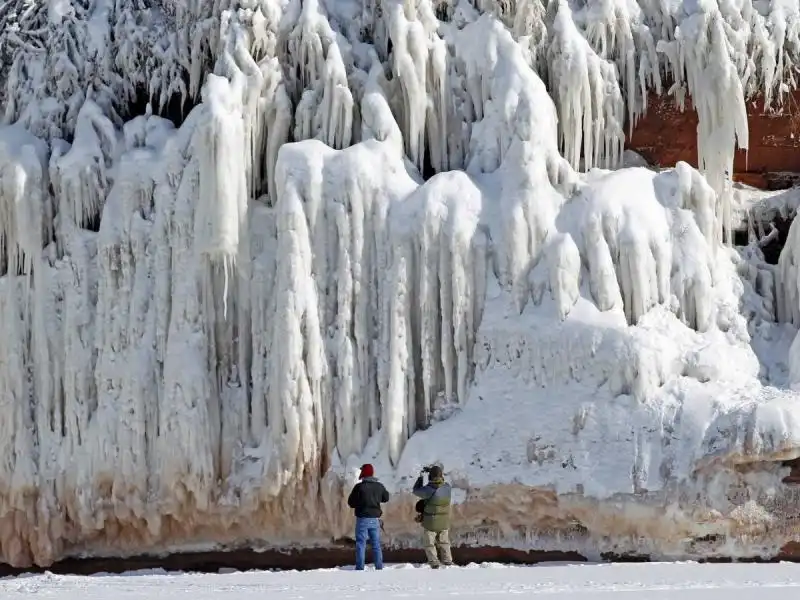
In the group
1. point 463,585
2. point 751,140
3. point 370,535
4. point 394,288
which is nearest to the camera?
point 463,585

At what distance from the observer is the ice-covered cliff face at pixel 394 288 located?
16.6m

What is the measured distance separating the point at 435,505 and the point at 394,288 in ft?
11.6

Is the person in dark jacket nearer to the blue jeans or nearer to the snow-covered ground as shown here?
the blue jeans

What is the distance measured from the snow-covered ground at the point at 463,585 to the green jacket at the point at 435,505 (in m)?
0.82

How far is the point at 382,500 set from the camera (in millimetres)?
14719

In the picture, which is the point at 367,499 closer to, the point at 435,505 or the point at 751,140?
the point at 435,505

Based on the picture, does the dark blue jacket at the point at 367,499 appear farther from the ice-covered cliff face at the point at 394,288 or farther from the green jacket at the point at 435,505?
the ice-covered cliff face at the point at 394,288

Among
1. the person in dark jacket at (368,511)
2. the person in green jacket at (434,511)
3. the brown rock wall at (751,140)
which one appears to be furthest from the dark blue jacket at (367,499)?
the brown rock wall at (751,140)

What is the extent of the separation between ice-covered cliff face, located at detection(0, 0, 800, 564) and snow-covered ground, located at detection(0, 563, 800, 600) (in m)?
3.12

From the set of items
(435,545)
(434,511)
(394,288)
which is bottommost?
(435,545)

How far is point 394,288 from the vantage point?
17.2 metres

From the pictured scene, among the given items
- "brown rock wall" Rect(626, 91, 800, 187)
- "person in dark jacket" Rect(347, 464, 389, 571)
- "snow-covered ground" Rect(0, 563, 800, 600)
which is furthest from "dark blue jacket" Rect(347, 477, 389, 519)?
"brown rock wall" Rect(626, 91, 800, 187)

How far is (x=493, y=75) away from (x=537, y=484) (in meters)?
5.46

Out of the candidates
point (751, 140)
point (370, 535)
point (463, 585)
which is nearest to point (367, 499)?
point (370, 535)
